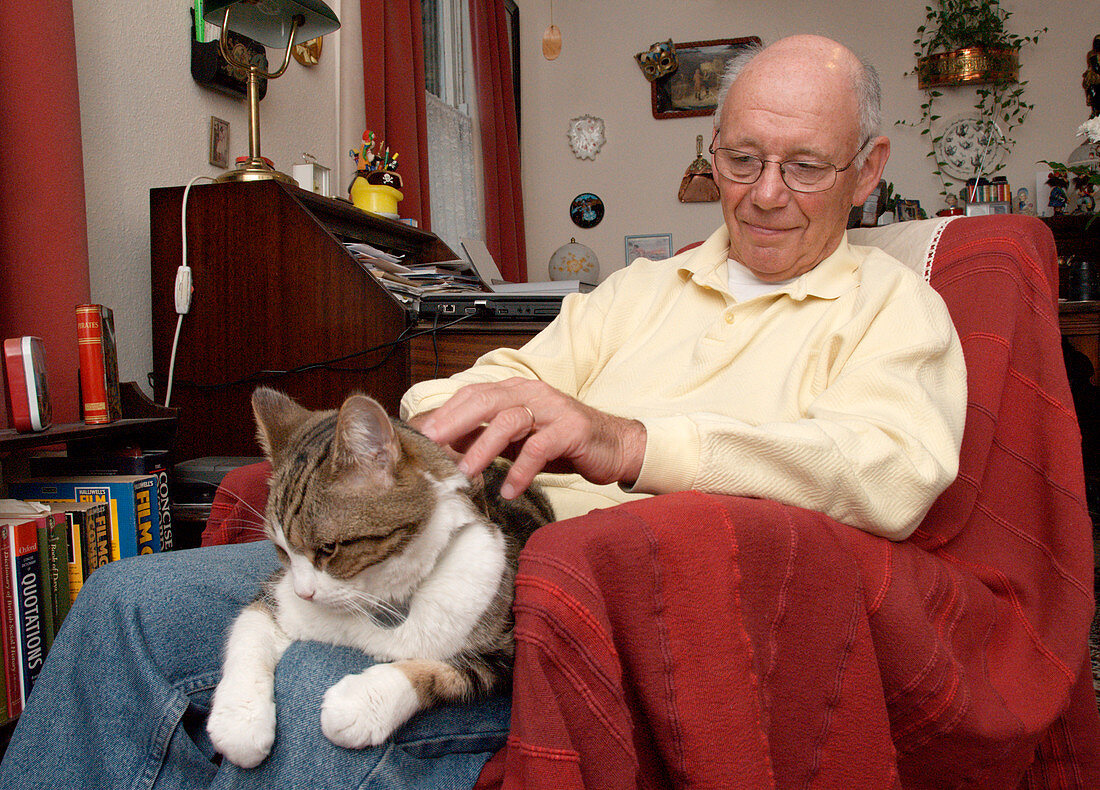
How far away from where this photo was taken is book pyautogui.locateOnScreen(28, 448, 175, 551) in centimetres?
136

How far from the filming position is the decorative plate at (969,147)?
4.18m

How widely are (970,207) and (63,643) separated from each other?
445 cm

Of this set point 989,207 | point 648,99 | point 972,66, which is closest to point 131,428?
point 648,99

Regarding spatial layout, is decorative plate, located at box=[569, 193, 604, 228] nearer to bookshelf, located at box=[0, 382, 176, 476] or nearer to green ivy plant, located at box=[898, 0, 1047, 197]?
green ivy plant, located at box=[898, 0, 1047, 197]

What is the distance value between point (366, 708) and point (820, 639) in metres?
0.42

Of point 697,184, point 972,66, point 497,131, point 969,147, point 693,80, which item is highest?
point 693,80

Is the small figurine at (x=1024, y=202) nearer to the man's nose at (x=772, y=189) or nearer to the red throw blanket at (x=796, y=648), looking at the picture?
the man's nose at (x=772, y=189)

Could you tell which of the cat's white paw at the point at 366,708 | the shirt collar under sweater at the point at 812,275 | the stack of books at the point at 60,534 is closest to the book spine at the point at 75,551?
the stack of books at the point at 60,534

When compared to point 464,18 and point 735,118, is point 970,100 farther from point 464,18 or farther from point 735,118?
point 735,118

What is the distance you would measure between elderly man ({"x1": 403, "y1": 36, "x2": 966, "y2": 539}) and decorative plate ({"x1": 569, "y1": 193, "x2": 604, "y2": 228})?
11.3 feet

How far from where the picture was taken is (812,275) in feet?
3.74

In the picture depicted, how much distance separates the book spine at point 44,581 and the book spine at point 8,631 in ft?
0.14

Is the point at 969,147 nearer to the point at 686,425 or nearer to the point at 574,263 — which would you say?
the point at 574,263

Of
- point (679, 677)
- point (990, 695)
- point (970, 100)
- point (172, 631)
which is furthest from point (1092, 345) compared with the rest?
point (172, 631)
